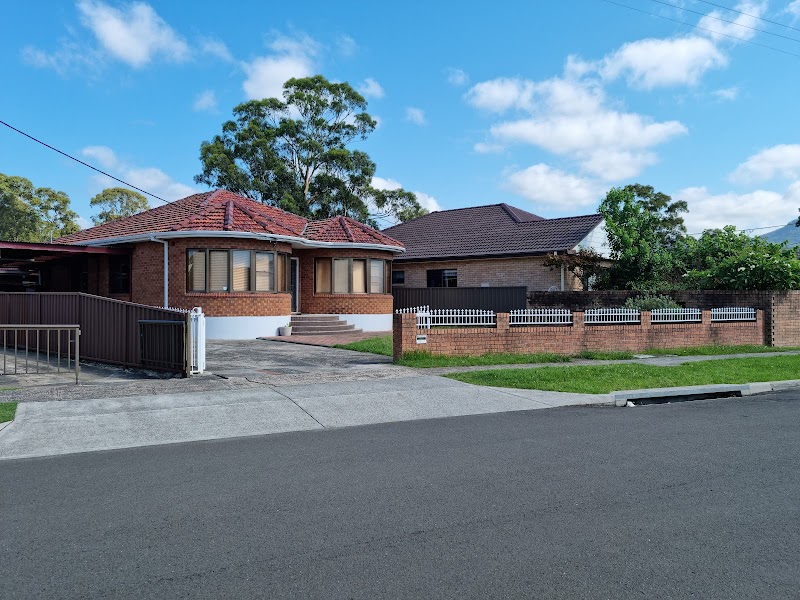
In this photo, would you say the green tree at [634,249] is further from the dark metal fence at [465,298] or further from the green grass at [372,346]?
the green grass at [372,346]

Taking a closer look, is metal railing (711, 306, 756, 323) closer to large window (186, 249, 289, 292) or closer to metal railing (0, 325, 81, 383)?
large window (186, 249, 289, 292)

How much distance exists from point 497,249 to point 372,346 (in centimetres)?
1183

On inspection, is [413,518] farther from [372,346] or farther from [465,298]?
[465,298]

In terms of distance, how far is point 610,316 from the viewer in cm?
1745

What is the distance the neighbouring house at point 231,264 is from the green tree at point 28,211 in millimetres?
29201

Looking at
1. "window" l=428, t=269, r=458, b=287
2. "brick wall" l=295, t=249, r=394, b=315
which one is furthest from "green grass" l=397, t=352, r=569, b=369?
"window" l=428, t=269, r=458, b=287

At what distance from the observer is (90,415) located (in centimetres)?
871

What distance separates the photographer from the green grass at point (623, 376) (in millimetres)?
11688

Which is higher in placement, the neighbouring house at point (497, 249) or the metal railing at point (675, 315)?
the neighbouring house at point (497, 249)

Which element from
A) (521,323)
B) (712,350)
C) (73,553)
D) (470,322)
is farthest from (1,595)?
(712,350)

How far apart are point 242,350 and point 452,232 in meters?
16.9

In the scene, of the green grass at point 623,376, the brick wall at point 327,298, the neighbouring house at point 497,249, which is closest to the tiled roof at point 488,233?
the neighbouring house at point 497,249

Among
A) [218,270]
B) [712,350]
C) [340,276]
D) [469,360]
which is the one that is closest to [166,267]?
[218,270]

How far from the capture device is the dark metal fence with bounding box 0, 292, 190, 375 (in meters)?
12.1
